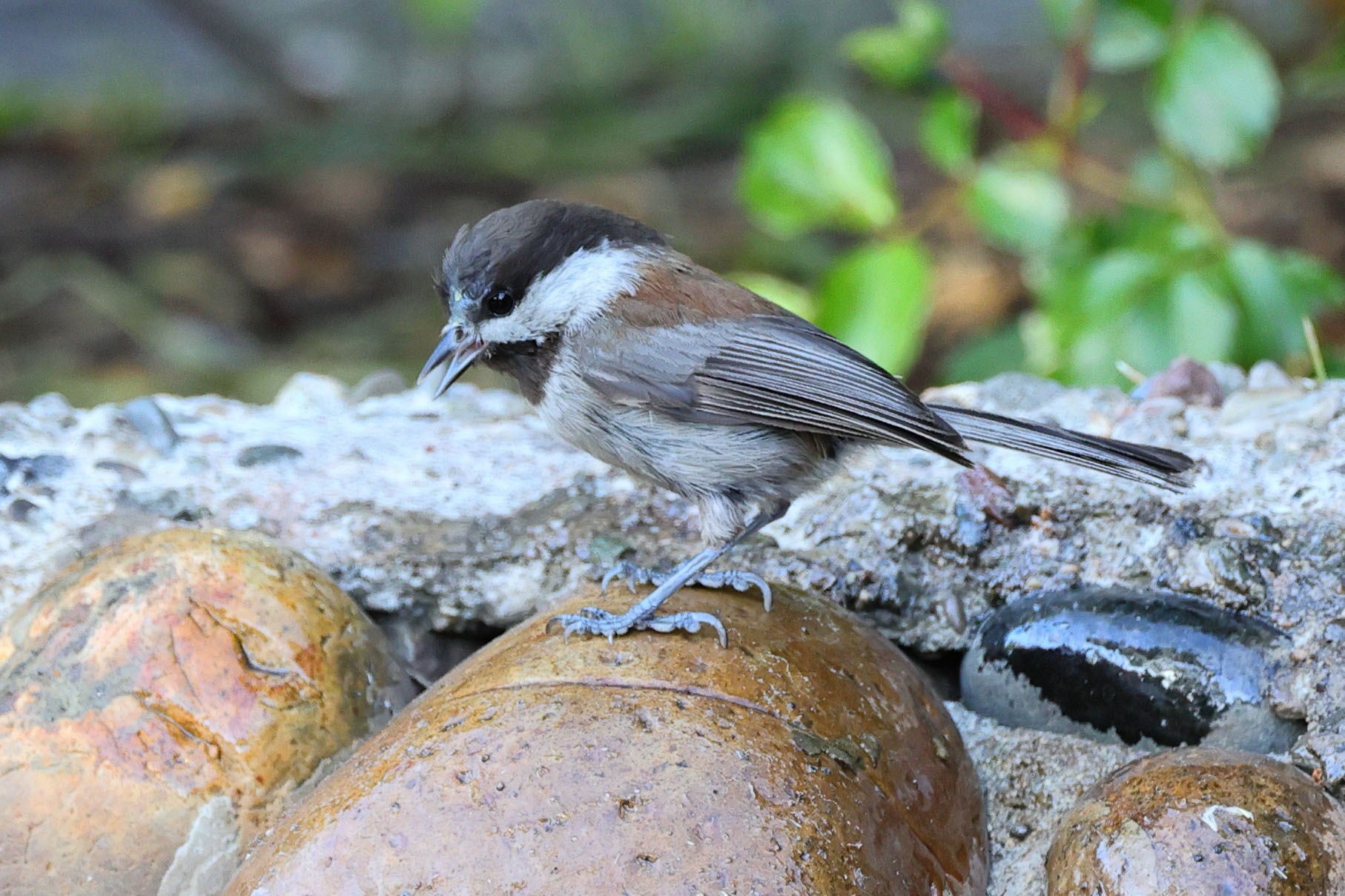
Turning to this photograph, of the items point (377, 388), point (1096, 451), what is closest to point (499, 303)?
point (1096, 451)

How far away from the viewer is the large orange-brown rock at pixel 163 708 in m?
2.25

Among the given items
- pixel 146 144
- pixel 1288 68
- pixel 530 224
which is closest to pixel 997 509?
pixel 530 224

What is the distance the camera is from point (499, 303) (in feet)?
8.51

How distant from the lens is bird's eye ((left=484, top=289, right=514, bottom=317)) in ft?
8.46

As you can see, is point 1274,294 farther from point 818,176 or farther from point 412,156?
point 412,156

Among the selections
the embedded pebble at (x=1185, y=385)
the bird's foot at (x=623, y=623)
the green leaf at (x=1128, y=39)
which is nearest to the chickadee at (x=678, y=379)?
the bird's foot at (x=623, y=623)

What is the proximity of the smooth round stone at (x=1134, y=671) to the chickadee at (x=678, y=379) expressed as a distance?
266 millimetres

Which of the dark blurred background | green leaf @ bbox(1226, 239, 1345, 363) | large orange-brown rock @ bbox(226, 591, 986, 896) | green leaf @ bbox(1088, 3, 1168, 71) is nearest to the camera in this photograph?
large orange-brown rock @ bbox(226, 591, 986, 896)

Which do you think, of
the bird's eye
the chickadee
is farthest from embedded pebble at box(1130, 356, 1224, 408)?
the bird's eye

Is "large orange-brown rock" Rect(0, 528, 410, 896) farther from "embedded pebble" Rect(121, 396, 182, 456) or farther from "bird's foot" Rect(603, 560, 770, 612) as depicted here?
"embedded pebble" Rect(121, 396, 182, 456)

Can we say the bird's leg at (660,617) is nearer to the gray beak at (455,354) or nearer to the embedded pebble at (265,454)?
the gray beak at (455,354)

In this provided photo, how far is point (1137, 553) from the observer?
8.84 ft

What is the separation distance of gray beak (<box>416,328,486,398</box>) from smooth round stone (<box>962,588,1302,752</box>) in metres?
1.13

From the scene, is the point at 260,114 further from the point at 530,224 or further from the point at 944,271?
the point at 530,224
